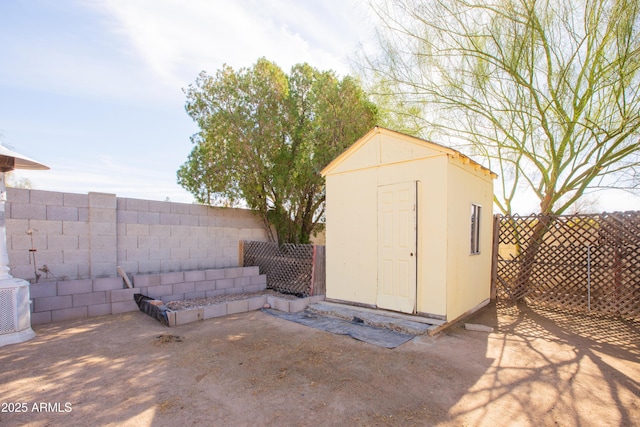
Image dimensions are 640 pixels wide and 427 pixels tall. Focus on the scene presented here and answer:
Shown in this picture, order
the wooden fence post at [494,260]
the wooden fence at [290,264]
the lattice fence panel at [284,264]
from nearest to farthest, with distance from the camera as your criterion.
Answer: the wooden fence at [290,264]
the lattice fence panel at [284,264]
the wooden fence post at [494,260]

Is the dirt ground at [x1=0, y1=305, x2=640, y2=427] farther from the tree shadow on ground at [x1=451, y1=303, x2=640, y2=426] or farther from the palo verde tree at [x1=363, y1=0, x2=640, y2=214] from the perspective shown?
the palo verde tree at [x1=363, y1=0, x2=640, y2=214]

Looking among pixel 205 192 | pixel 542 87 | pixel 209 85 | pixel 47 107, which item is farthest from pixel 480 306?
pixel 47 107

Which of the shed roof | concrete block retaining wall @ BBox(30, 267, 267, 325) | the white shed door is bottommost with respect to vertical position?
concrete block retaining wall @ BBox(30, 267, 267, 325)

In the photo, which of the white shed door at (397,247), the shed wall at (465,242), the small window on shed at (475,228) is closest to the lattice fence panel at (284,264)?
the white shed door at (397,247)

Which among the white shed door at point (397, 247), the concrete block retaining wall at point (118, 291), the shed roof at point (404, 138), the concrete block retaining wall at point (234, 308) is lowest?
the concrete block retaining wall at point (234, 308)

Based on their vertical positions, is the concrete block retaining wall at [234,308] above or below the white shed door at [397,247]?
below

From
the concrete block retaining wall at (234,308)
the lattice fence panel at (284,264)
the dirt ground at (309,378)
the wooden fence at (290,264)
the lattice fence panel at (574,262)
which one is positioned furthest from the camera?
the lattice fence panel at (284,264)

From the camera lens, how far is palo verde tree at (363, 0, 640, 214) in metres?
5.52

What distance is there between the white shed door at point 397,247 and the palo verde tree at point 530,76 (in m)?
3.09

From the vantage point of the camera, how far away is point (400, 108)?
7699 mm

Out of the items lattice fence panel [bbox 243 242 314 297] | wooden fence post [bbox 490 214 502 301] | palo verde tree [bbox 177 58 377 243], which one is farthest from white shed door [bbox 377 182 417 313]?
wooden fence post [bbox 490 214 502 301]

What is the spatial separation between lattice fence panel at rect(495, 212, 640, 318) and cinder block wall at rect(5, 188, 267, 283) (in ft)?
21.2

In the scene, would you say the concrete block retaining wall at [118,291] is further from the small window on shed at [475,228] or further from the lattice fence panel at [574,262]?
the lattice fence panel at [574,262]

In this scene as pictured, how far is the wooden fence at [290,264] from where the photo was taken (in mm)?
6559
